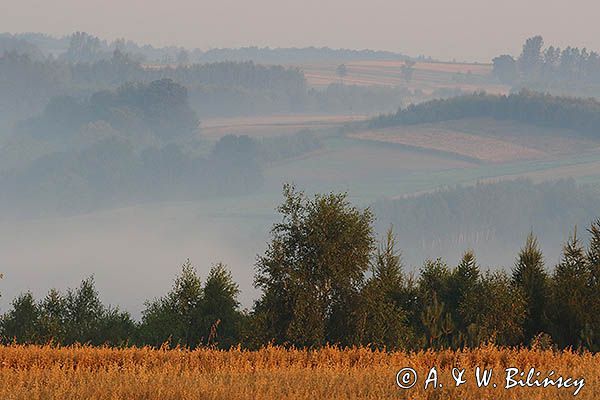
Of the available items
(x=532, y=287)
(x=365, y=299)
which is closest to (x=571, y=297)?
(x=532, y=287)

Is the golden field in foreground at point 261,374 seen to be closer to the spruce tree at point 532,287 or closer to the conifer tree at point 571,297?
the conifer tree at point 571,297

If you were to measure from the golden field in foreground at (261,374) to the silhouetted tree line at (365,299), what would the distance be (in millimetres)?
14965

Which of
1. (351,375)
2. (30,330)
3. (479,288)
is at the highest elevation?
(351,375)

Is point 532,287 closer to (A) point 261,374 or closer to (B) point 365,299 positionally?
(B) point 365,299

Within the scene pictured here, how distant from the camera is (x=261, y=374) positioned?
2414 centimetres

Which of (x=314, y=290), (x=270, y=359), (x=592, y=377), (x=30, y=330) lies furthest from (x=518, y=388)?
(x=30, y=330)

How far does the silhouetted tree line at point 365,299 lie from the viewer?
4828 centimetres

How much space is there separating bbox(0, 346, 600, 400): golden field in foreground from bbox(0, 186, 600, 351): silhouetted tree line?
14965 mm

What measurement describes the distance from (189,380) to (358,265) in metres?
28.3

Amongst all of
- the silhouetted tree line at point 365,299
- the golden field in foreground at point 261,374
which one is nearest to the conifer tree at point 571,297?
the silhouetted tree line at point 365,299

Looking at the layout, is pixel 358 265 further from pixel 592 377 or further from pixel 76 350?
pixel 592 377

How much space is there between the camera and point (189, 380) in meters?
22.4

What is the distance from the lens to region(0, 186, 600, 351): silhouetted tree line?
4828 cm

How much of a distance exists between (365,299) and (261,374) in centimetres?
2489
